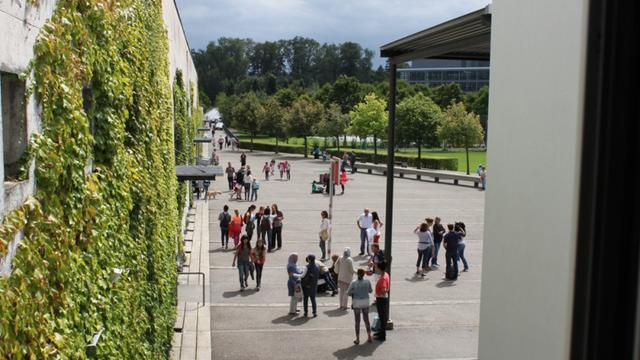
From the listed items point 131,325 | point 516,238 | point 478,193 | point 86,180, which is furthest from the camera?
point 478,193

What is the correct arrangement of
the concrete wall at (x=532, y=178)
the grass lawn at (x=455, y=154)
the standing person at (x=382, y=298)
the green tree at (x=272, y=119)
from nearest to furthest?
the concrete wall at (x=532, y=178), the standing person at (x=382, y=298), the grass lawn at (x=455, y=154), the green tree at (x=272, y=119)

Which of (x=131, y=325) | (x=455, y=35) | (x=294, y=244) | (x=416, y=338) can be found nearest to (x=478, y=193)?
(x=294, y=244)

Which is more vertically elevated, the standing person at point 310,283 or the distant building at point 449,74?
the distant building at point 449,74

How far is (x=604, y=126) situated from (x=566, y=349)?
27.2 inches

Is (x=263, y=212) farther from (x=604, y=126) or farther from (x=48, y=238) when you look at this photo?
(x=604, y=126)

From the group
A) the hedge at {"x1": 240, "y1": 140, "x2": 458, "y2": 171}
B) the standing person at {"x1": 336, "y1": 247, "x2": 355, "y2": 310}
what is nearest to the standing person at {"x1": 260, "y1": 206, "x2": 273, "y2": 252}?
the standing person at {"x1": 336, "y1": 247, "x2": 355, "y2": 310}

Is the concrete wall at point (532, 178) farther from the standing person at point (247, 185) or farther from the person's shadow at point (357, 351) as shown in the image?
the standing person at point (247, 185)

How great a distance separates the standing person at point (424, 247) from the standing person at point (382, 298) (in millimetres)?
5655

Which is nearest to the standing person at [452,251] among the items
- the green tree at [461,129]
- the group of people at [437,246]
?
the group of people at [437,246]

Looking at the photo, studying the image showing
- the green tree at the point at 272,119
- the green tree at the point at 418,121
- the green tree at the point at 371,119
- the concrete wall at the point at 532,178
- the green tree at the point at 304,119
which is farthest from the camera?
the green tree at the point at 272,119

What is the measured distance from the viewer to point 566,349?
79.4 inches

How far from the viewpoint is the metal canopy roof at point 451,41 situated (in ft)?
23.1

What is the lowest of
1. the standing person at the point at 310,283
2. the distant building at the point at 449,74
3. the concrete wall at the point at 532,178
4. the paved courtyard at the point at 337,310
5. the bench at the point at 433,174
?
the paved courtyard at the point at 337,310

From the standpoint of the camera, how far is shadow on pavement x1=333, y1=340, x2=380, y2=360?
482 inches
